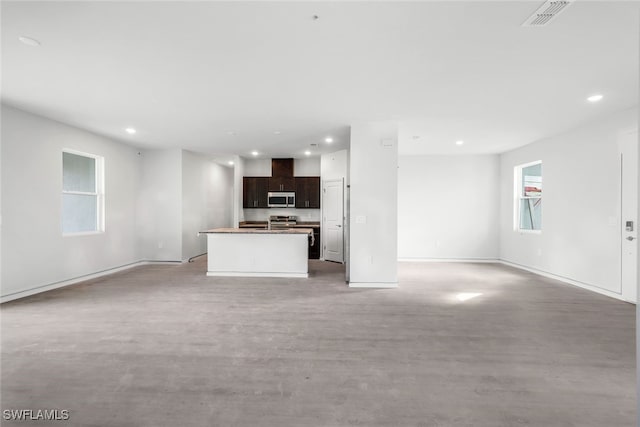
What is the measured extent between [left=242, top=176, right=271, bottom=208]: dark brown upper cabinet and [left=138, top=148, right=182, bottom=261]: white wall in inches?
73.0

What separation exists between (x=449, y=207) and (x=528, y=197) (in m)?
1.68

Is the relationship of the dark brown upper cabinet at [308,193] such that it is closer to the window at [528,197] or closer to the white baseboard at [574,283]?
the window at [528,197]

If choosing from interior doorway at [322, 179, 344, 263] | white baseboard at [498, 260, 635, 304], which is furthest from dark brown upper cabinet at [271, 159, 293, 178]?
white baseboard at [498, 260, 635, 304]

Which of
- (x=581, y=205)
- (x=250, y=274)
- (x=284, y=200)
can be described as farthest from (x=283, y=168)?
(x=581, y=205)

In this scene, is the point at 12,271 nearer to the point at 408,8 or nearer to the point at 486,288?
the point at 408,8

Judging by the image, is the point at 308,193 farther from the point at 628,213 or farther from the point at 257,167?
the point at 628,213

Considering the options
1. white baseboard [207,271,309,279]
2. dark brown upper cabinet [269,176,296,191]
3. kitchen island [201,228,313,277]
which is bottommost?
white baseboard [207,271,309,279]

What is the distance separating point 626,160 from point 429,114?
9.62 ft

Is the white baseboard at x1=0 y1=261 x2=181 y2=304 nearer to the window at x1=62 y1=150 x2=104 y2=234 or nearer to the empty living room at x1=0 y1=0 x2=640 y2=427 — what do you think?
the empty living room at x1=0 y1=0 x2=640 y2=427

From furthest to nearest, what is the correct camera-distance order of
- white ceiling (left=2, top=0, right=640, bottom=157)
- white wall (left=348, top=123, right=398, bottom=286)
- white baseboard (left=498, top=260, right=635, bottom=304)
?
white wall (left=348, top=123, right=398, bottom=286)
white baseboard (left=498, top=260, right=635, bottom=304)
white ceiling (left=2, top=0, right=640, bottom=157)

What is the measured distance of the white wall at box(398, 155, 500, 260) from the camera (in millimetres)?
7512

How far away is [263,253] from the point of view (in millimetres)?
5805

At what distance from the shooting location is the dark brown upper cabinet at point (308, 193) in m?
8.20

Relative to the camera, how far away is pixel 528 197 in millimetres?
6637
